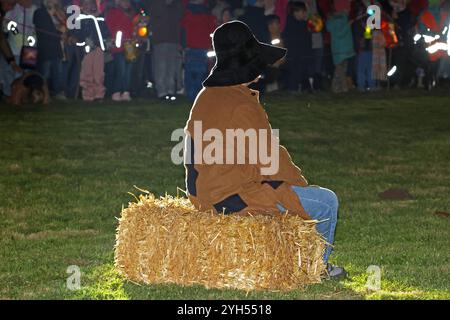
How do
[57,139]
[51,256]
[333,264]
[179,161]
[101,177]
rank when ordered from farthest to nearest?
→ [57,139]
[179,161]
[101,177]
[51,256]
[333,264]

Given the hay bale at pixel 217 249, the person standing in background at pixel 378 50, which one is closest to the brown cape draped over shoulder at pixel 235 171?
the hay bale at pixel 217 249

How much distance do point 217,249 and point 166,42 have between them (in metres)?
16.7

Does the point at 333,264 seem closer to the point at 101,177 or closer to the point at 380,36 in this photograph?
the point at 101,177

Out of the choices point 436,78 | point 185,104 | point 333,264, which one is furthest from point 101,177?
point 436,78

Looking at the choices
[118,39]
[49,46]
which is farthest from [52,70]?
[118,39]

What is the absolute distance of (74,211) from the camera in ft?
39.7

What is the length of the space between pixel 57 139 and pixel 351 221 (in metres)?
7.66

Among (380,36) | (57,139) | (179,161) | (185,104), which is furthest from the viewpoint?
(380,36)

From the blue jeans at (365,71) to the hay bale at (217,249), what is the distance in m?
18.6

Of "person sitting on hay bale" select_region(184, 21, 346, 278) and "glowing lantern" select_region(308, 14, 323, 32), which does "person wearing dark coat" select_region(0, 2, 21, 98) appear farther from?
"person sitting on hay bale" select_region(184, 21, 346, 278)

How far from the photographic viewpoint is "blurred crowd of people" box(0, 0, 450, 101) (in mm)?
24094

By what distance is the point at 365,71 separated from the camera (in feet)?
89.1

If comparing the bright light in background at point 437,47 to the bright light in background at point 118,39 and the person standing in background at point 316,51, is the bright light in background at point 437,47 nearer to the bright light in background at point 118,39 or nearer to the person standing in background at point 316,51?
the person standing in background at point 316,51
